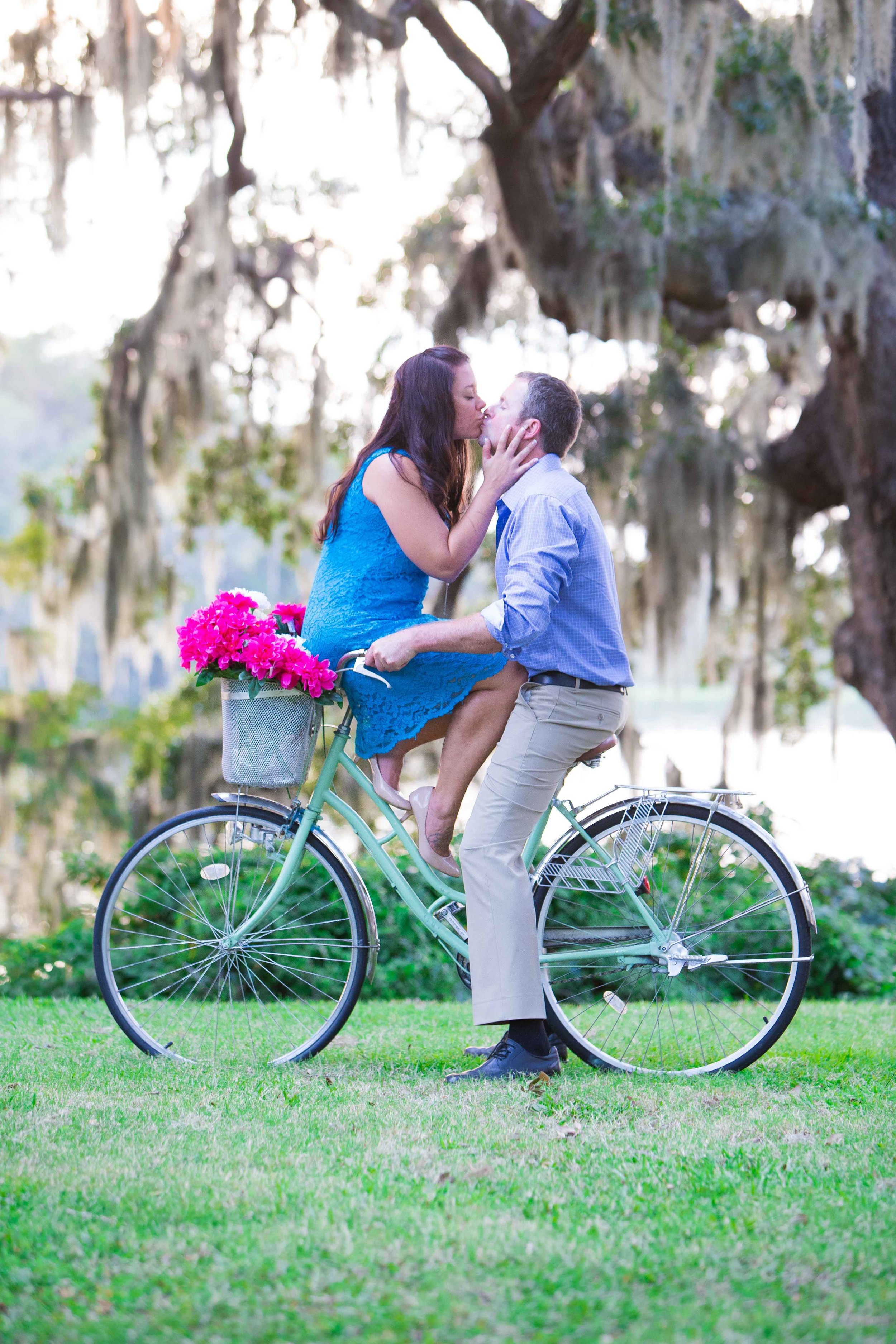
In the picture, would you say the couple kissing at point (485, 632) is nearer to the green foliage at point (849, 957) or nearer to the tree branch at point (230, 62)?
the green foliage at point (849, 957)

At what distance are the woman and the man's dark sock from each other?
0.40 meters

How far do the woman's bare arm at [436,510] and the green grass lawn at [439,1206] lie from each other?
1.18 metres

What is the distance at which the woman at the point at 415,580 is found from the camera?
2.96m

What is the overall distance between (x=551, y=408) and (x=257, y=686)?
36.7 inches

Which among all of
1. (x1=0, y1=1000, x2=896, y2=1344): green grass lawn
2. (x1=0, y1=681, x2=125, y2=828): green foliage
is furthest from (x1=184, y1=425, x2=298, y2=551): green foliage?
(x1=0, y1=1000, x2=896, y2=1344): green grass lawn

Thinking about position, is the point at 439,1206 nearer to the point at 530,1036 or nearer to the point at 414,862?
the point at 530,1036

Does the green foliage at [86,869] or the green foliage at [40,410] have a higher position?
the green foliage at [40,410]

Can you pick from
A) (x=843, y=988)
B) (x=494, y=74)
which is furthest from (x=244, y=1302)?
(x=494, y=74)

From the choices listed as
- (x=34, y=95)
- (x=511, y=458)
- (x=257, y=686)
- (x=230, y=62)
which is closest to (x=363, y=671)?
(x=257, y=686)

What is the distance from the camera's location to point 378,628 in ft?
9.88

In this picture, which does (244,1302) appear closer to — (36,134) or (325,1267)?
(325,1267)

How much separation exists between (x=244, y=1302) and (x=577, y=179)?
7.26m

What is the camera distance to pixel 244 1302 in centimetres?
158

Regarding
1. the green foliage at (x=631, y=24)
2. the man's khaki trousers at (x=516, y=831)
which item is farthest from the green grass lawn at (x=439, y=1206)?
the green foliage at (x=631, y=24)
